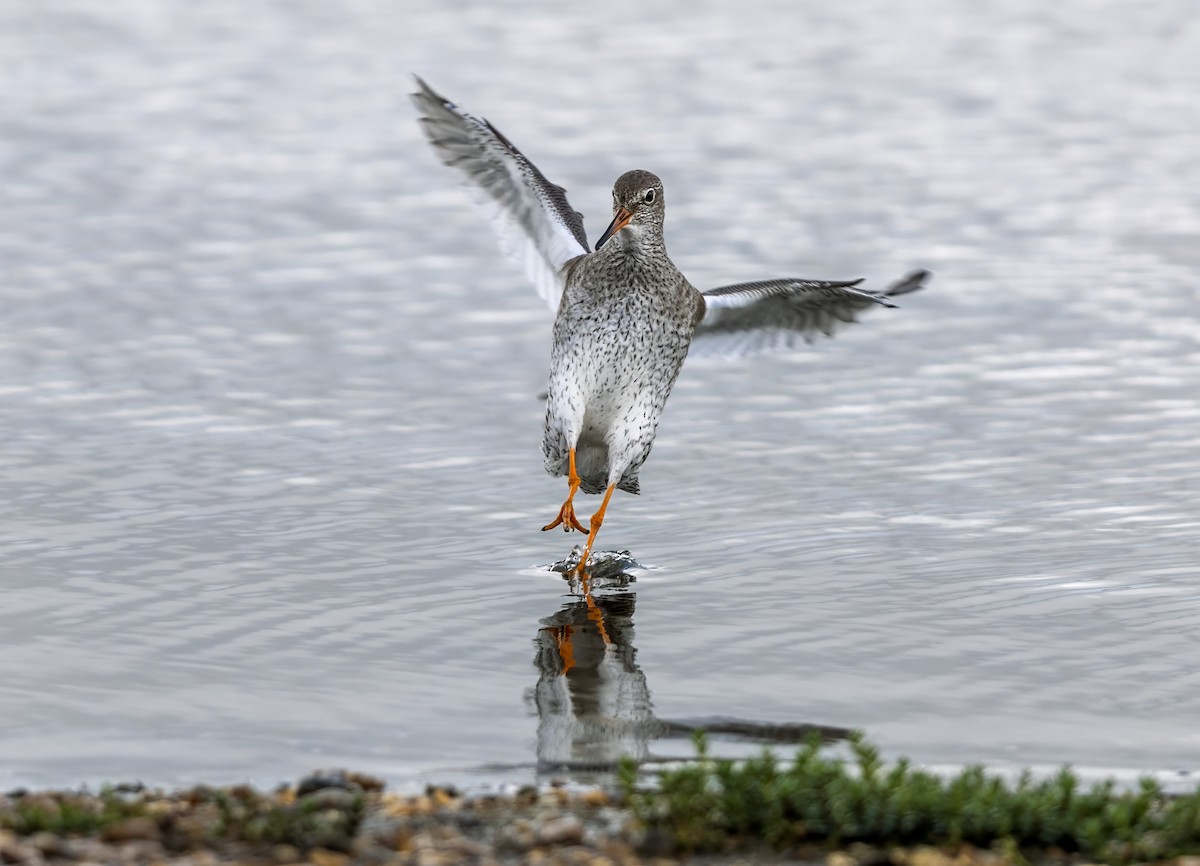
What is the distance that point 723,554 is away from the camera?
11297 millimetres

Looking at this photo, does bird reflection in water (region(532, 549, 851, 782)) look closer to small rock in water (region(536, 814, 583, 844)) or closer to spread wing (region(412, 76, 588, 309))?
small rock in water (region(536, 814, 583, 844))

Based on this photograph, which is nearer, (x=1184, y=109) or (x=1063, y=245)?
(x=1063, y=245)

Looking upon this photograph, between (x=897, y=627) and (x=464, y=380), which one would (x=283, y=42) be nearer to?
(x=464, y=380)

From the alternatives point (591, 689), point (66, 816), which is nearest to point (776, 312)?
point (591, 689)

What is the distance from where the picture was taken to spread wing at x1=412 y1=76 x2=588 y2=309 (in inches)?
458

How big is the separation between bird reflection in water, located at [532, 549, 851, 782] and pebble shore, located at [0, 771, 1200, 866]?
3.56 ft

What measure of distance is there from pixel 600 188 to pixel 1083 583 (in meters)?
9.60

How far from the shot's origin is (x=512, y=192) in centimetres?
1207

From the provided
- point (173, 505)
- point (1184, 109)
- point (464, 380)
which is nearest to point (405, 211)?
point (464, 380)

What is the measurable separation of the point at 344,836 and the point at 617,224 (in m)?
5.76

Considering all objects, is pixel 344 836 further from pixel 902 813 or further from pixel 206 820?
pixel 902 813

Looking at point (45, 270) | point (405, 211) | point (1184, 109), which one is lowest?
point (45, 270)

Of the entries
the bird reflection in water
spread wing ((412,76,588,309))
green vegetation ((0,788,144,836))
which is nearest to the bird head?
spread wing ((412,76,588,309))

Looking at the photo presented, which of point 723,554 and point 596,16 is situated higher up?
point 596,16
